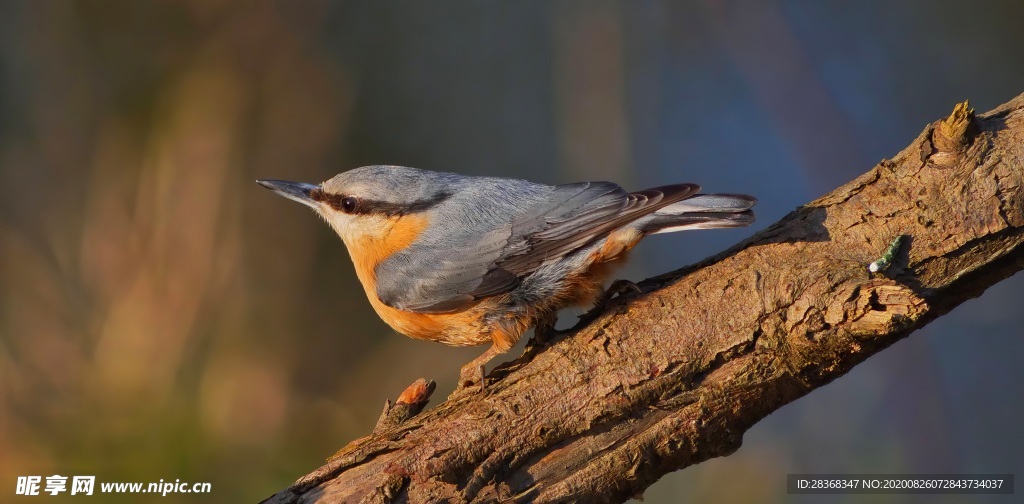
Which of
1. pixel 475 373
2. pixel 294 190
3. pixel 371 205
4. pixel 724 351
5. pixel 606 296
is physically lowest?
pixel 724 351

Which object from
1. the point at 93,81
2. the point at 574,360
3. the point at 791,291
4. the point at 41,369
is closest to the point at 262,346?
the point at 41,369

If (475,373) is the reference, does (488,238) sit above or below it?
above

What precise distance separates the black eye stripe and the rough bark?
104cm

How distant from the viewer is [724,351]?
249 centimetres

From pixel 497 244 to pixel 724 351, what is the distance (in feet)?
3.27

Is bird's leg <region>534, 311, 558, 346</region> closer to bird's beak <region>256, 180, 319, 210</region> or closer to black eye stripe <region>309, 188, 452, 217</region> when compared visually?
black eye stripe <region>309, 188, 452, 217</region>

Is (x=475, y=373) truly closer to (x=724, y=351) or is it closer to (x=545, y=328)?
(x=545, y=328)

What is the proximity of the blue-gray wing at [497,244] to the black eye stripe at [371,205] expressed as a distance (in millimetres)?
118

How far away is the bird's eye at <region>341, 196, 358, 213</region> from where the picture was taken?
3537 mm

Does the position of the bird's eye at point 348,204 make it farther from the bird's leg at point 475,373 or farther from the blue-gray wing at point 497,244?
the bird's leg at point 475,373

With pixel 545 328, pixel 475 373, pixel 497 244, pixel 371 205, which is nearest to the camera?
pixel 475 373

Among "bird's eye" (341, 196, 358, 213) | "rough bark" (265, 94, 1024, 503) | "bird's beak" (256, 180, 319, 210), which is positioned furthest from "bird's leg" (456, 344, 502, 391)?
"bird's beak" (256, 180, 319, 210)

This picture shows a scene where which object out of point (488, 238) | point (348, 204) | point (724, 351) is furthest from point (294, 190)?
point (724, 351)

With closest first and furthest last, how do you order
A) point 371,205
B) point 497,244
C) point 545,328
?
point 545,328 → point 497,244 → point 371,205
